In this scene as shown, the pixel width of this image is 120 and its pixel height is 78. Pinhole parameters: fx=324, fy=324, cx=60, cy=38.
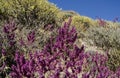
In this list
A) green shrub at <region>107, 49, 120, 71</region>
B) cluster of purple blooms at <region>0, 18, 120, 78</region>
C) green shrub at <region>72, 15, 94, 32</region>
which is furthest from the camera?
green shrub at <region>72, 15, 94, 32</region>

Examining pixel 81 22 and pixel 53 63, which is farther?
pixel 81 22

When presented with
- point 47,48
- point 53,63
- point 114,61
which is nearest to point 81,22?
point 114,61

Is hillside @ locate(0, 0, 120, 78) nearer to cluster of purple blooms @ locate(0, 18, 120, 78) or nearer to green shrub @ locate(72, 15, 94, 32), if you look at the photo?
cluster of purple blooms @ locate(0, 18, 120, 78)

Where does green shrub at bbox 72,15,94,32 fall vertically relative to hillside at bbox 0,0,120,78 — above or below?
above

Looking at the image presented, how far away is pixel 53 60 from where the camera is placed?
568cm

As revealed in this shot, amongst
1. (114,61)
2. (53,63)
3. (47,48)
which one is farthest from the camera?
(114,61)

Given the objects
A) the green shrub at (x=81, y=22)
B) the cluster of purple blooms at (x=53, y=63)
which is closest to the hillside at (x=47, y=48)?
the cluster of purple blooms at (x=53, y=63)

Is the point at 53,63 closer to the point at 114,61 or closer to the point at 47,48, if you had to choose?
the point at 47,48

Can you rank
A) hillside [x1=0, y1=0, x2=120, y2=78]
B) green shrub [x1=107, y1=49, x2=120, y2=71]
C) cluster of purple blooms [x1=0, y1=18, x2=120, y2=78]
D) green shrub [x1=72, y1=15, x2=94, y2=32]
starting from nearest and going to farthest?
cluster of purple blooms [x1=0, y1=18, x2=120, y2=78]
hillside [x1=0, y1=0, x2=120, y2=78]
green shrub [x1=107, y1=49, x2=120, y2=71]
green shrub [x1=72, y1=15, x2=94, y2=32]

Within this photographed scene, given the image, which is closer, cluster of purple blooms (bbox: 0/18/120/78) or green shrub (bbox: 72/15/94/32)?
cluster of purple blooms (bbox: 0/18/120/78)

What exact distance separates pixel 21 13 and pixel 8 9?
65cm

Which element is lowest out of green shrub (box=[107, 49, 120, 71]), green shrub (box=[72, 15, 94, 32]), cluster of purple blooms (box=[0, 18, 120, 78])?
cluster of purple blooms (box=[0, 18, 120, 78])

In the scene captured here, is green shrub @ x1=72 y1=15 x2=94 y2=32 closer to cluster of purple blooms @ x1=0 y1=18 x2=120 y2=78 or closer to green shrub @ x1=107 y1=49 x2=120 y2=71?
green shrub @ x1=107 y1=49 x2=120 y2=71

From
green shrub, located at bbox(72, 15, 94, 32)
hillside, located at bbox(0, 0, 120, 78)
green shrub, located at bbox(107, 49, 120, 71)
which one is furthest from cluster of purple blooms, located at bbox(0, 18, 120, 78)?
green shrub, located at bbox(72, 15, 94, 32)
